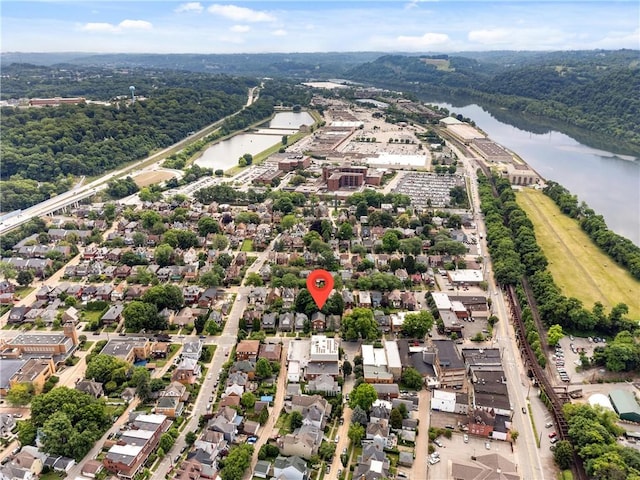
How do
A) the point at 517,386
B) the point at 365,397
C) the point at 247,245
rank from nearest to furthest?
1. the point at 365,397
2. the point at 517,386
3. the point at 247,245

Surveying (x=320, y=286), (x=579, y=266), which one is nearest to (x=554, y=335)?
(x=579, y=266)

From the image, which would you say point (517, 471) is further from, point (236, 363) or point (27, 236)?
point (27, 236)

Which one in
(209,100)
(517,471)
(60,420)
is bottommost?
(517,471)

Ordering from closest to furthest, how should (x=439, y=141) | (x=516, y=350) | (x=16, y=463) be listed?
(x=16, y=463), (x=516, y=350), (x=439, y=141)

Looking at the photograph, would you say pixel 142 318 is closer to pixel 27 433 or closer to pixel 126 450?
pixel 27 433

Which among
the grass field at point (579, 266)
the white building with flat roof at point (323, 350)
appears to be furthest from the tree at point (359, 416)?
the grass field at point (579, 266)

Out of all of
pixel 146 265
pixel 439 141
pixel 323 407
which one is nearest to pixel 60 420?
pixel 323 407
